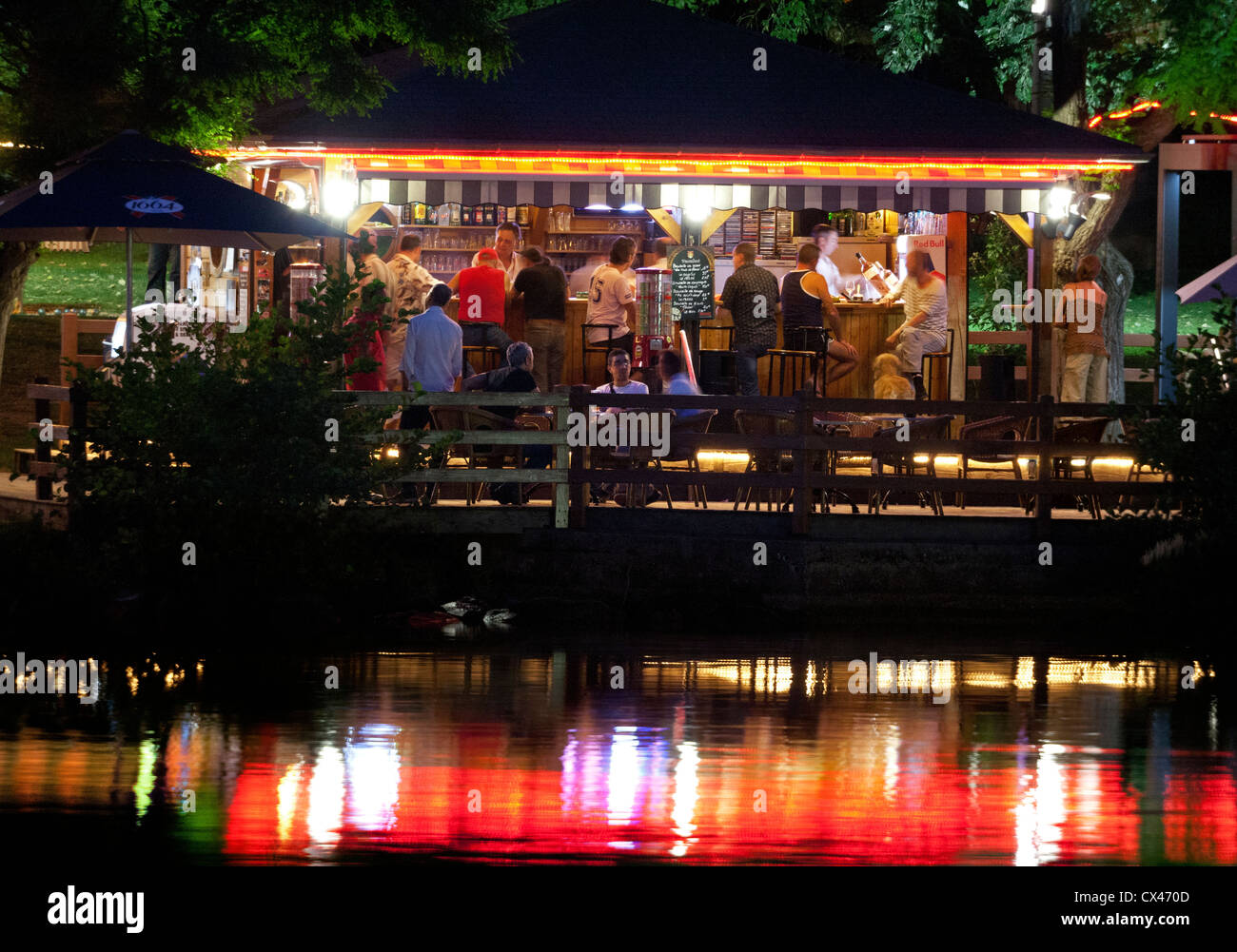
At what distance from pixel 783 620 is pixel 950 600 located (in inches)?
57.6

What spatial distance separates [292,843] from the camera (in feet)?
24.6

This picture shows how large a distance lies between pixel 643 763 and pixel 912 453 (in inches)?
284

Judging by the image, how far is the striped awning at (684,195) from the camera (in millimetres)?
20281

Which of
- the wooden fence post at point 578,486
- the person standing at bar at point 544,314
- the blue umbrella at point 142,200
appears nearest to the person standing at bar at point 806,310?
the person standing at bar at point 544,314

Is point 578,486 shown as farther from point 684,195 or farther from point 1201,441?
point 684,195

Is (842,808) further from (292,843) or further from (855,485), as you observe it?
(855,485)

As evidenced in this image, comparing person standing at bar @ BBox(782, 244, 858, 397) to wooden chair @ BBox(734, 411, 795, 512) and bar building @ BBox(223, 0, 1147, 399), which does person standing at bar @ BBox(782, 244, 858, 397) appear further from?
wooden chair @ BBox(734, 411, 795, 512)

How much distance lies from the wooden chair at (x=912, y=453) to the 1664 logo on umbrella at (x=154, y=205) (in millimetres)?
6214

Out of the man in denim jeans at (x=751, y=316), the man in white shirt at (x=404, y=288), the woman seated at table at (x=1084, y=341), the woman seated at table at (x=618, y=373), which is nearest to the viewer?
the woman seated at table at (x=618, y=373)

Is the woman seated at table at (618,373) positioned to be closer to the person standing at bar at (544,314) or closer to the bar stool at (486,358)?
the person standing at bar at (544,314)

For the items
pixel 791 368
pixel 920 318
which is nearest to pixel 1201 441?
pixel 920 318

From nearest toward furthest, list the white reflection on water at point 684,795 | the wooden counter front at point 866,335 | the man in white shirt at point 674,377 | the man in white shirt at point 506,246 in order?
the white reflection on water at point 684,795
the man in white shirt at point 674,377
the man in white shirt at point 506,246
the wooden counter front at point 866,335

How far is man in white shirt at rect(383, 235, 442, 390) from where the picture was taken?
20.0 metres
